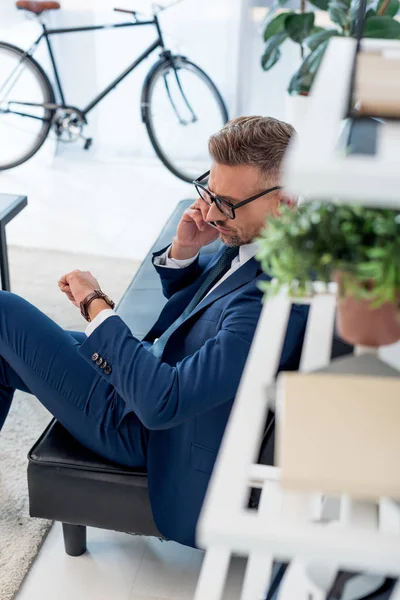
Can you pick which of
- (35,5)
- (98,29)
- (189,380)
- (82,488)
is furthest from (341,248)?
(98,29)

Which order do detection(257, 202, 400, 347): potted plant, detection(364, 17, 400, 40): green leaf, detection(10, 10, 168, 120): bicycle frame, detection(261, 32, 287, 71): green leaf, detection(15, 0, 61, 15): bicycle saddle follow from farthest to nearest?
detection(10, 10, 168, 120): bicycle frame < detection(15, 0, 61, 15): bicycle saddle < detection(261, 32, 287, 71): green leaf < detection(364, 17, 400, 40): green leaf < detection(257, 202, 400, 347): potted plant

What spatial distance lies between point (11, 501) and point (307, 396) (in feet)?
4.44

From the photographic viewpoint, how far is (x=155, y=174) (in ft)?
13.6

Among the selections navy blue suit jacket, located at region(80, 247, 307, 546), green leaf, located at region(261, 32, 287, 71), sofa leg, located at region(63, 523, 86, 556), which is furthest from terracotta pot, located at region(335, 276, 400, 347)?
green leaf, located at region(261, 32, 287, 71)

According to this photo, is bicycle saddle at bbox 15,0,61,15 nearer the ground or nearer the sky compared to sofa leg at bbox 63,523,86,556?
nearer the sky

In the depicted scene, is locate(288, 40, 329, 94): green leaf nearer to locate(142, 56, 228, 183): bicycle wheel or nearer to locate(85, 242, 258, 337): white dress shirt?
locate(142, 56, 228, 183): bicycle wheel

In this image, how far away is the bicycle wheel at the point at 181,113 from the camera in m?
3.85

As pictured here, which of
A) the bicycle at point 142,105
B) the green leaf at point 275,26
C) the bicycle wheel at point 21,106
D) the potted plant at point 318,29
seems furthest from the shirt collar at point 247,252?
the bicycle wheel at point 21,106

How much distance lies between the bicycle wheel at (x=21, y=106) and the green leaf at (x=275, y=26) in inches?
52.4

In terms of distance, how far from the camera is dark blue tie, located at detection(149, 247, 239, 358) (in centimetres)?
154

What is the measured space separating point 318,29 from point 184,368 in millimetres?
2168

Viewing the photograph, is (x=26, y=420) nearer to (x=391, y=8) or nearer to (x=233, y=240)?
(x=233, y=240)

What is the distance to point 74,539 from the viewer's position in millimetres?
1658

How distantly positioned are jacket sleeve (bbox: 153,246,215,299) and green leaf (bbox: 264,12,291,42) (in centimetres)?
173
